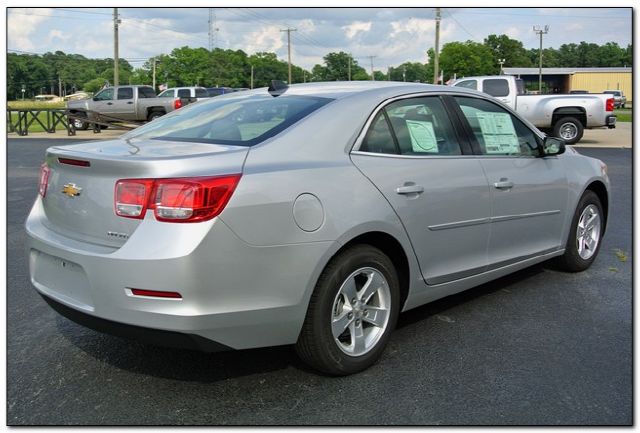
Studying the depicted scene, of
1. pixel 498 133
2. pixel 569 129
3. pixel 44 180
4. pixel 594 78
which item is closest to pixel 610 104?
pixel 569 129

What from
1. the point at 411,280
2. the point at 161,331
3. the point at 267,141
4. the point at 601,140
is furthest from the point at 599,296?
the point at 601,140

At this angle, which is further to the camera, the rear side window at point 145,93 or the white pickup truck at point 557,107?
the rear side window at point 145,93

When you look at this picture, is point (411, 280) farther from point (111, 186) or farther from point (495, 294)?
point (111, 186)

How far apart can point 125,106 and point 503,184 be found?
25.4 m

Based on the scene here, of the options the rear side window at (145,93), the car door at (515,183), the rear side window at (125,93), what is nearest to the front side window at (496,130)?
the car door at (515,183)

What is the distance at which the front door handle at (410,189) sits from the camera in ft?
11.9

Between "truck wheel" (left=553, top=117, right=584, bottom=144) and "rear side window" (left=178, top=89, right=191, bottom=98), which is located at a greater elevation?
"rear side window" (left=178, top=89, right=191, bottom=98)

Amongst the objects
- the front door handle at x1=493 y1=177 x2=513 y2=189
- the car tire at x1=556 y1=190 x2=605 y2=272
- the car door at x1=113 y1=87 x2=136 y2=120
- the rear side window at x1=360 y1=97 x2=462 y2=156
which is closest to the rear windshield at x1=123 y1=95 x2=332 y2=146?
the rear side window at x1=360 y1=97 x2=462 y2=156

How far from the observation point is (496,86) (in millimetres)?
19547

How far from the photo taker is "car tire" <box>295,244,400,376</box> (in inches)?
128

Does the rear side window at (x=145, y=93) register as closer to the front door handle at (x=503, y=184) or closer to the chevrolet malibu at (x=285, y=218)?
the chevrolet malibu at (x=285, y=218)

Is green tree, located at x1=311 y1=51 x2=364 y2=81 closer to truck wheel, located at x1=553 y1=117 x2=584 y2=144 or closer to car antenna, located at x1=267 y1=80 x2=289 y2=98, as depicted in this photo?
truck wheel, located at x1=553 y1=117 x2=584 y2=144

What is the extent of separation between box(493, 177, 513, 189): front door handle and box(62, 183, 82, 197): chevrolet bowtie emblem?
2628mm

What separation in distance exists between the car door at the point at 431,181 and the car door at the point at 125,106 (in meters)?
25.0
